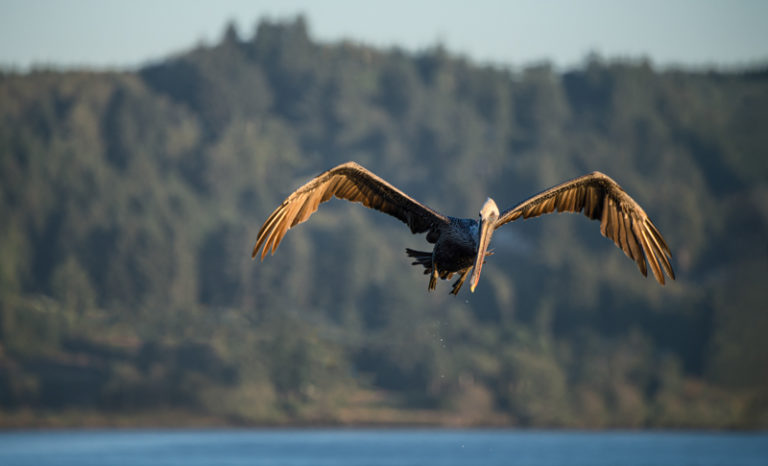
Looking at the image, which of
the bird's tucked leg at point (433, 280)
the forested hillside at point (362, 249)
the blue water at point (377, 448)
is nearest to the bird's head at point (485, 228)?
the bird's tucked leg at point (433, 280)

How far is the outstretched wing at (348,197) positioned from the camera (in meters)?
15.5

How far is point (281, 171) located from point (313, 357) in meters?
49.4

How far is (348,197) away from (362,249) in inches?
3429

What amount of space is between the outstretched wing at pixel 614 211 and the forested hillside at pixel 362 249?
186 feet

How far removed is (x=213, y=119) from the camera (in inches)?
5054

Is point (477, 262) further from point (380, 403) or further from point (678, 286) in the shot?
point (678, 286)

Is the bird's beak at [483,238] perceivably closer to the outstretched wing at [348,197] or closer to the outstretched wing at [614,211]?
the outstretched wing at [348,197]

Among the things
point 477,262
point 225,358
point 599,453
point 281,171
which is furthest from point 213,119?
point 477,262

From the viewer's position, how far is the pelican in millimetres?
15492

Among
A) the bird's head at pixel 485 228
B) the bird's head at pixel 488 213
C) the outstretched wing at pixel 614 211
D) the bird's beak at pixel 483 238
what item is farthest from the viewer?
the outstretched wing at pixel 614 211

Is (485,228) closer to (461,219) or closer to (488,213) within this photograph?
(488,213)

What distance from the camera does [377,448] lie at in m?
65.6

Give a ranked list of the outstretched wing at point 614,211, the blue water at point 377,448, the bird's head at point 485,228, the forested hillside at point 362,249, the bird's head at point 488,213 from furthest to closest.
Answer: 1. the forested hillside at point 362,249
2. the blue water at point 377,448
3. the outstretched wing at point 614,211
4. the bird's head at point 488,213
5. the bird's head at point 485,228

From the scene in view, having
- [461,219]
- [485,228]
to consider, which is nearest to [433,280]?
[461,219]
